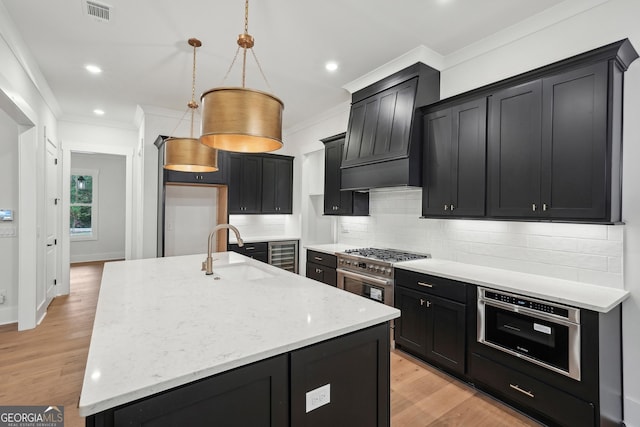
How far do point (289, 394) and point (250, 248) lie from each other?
3.94 meters

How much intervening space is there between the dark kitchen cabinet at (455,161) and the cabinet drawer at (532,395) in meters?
1.22

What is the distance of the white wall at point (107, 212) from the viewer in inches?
310

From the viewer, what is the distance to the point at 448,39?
9.41ft

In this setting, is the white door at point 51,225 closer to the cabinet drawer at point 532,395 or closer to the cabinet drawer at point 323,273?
the cabinet drawer at point 323,273

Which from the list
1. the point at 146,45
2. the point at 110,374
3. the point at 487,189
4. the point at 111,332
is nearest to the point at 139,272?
the point at 111,332

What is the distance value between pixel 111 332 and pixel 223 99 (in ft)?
3.76

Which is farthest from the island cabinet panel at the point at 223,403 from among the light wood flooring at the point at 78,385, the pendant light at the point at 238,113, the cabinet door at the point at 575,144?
the cabinet door at the point at 575,144

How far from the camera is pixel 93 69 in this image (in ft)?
11.6

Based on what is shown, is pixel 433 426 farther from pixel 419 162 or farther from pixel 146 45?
pixel 146 45

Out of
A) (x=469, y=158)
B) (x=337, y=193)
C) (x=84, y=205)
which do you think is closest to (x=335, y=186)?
(x=337, y=193)

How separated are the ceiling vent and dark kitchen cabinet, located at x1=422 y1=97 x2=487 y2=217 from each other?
2.91 m

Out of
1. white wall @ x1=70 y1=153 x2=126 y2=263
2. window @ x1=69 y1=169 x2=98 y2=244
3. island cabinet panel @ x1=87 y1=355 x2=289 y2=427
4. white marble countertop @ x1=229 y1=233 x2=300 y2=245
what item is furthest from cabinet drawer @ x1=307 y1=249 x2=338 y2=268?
window @ x1=69 y1=169 x2=98 y2=244

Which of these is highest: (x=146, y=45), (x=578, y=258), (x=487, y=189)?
(x=146, y=45)

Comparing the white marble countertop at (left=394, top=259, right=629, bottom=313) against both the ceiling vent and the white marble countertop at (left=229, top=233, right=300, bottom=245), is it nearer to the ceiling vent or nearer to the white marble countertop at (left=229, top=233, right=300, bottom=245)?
the white marble countertop at (left=229, top=233, right=300, bottom=245)
